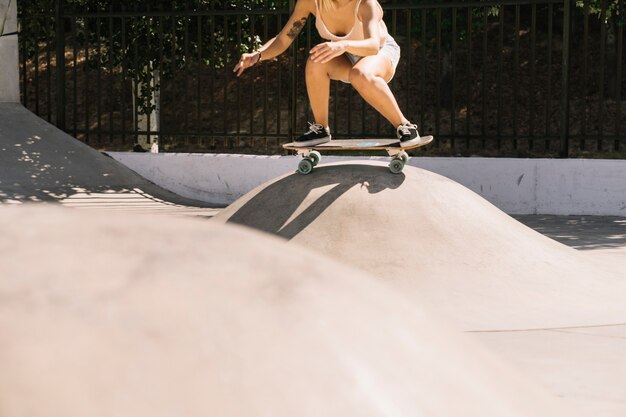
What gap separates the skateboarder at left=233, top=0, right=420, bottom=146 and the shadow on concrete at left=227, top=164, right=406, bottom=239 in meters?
0.37

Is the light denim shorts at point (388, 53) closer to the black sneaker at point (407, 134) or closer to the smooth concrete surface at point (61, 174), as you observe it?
the black sneaker at point (407, 134)

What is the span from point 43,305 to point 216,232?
272 mm

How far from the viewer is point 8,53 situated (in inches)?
565

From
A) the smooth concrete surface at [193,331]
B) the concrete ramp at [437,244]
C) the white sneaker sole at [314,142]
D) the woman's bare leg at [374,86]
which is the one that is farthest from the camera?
the white sneaker sole at [314,142]

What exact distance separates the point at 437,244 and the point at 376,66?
159 centimetres

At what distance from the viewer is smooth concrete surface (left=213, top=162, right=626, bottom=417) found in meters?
5.79

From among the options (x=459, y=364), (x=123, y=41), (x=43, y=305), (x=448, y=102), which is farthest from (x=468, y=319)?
(x=448, y=102)

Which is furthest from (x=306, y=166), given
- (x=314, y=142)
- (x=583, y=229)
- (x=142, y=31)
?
(x=142, y=31)

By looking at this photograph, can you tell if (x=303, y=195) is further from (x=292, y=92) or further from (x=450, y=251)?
(x=292, y=92)

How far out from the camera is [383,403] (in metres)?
1.18

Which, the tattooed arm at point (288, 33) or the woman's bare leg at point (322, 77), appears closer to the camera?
the woman's bare leg at point (322, 77)

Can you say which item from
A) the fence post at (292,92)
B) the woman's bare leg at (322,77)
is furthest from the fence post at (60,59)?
the woman's bare leg at (322,77)

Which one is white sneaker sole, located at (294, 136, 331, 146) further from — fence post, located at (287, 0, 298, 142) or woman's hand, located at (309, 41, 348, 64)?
fence post, located at (287, 0, 298, 142)

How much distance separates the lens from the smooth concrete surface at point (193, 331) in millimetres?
1118
